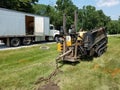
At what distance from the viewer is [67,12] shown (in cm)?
6044

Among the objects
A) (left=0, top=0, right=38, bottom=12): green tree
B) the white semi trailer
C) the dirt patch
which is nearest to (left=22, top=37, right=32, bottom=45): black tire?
the white semi trailer

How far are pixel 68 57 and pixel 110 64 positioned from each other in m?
2.21

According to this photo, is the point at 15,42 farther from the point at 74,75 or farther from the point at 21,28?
the point at 74,75

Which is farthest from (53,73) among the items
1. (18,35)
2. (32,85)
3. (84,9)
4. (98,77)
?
(84,9)

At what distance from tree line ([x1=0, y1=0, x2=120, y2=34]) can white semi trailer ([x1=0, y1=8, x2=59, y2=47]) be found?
365 inches

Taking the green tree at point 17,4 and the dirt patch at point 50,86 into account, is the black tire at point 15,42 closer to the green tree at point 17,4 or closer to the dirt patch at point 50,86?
the dirt patch at point 50,86

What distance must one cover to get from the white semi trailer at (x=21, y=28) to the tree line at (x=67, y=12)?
927cm

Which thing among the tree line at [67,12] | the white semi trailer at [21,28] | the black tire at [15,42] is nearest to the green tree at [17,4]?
the tree line at [67,12]

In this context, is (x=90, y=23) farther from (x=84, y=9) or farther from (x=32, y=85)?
(x=32, y=85)

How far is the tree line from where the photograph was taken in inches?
1639

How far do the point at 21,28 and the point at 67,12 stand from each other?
36771 mm

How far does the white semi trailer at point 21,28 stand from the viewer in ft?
74.4

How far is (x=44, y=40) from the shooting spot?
28984 millimetres

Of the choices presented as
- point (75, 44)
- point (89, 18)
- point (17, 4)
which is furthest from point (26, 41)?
point (89, 18)
